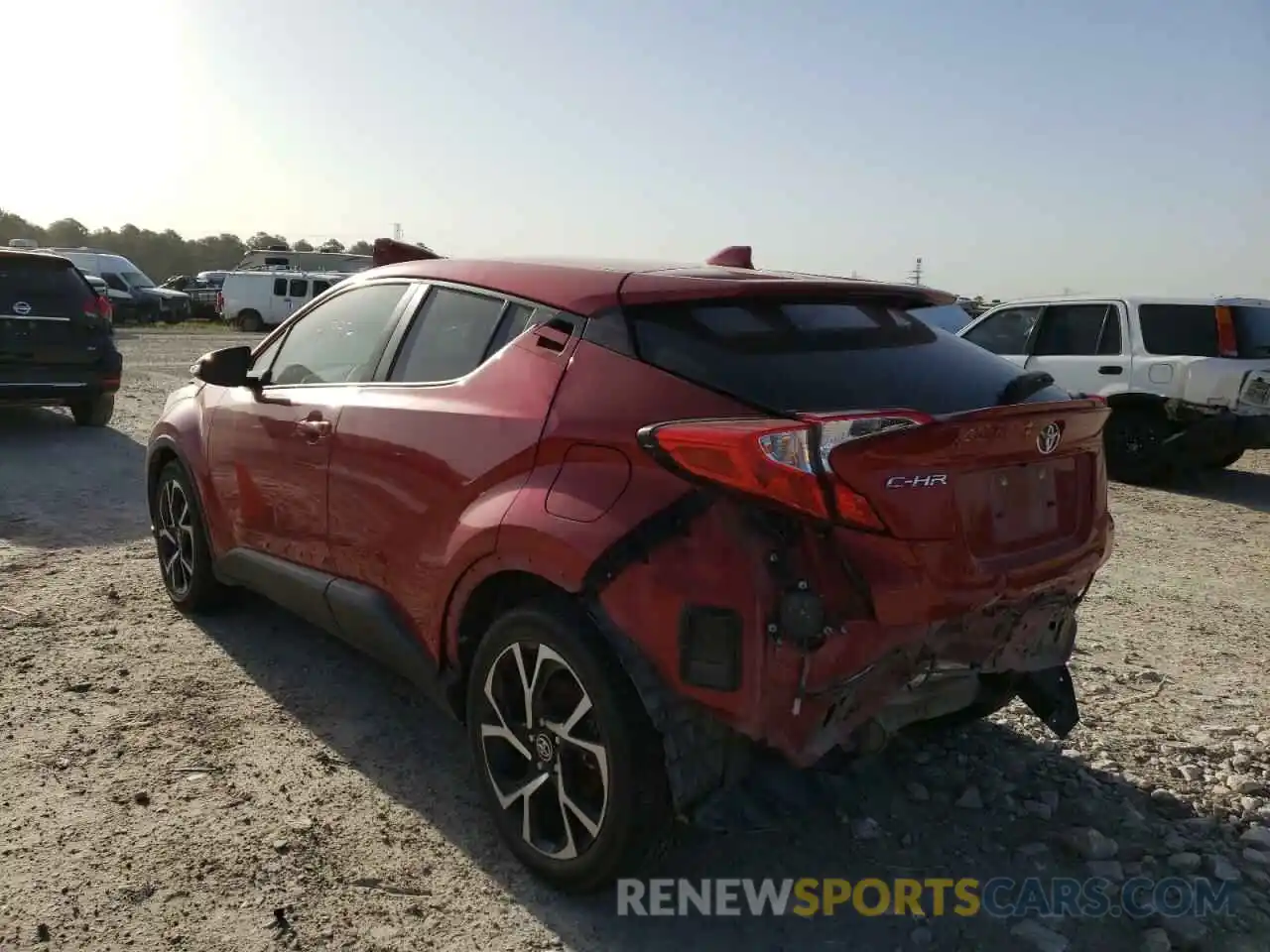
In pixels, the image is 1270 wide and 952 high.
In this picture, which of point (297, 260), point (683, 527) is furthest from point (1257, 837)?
point (297, 260)

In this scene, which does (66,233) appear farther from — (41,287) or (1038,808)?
(1038,808)

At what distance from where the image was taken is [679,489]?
95.9 inches

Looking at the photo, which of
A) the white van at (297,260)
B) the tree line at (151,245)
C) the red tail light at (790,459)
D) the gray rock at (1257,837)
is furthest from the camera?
the tree line at (151,245)

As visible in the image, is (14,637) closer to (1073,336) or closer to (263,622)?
(263,622)

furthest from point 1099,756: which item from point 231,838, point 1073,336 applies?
point 1073,336

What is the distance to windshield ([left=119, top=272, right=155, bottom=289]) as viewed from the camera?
104 ft

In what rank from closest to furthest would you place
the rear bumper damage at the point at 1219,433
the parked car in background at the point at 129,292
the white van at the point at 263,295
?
the rear bumper damage at the point at 1219,433, the white van at the point at 263,295, the parked car in background at the point at 129,292

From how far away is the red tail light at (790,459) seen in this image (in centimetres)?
231

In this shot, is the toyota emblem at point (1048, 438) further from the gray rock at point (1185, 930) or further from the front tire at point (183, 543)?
the front tire at point (183, 543)

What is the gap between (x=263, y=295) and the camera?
30781 mm

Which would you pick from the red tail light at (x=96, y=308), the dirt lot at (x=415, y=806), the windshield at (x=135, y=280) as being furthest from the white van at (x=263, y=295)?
the dirt lot at (x=415, y=806)

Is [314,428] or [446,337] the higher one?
[446,337]

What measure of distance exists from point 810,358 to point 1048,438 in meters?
0.68

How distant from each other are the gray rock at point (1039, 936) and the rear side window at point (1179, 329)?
24.7ft
